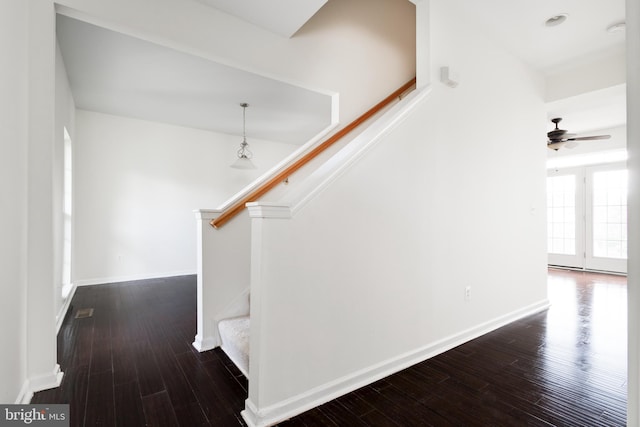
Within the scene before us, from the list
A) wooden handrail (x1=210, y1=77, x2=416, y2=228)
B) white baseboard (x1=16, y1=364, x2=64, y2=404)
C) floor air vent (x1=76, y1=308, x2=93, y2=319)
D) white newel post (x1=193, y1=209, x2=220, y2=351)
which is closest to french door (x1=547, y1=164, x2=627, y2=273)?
wooden handrail (x1=210, y1=77, x2=416, y2=228)

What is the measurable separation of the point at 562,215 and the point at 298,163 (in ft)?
22.7

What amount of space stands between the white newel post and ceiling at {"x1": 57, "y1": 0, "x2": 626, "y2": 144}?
1.89 metres

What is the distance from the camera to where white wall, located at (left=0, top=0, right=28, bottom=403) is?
142cm

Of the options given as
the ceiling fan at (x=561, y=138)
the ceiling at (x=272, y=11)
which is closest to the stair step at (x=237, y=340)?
the ceiling at (x=272, y=11)

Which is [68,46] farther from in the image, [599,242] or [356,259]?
[599,242]

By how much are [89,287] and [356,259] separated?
4.71 m

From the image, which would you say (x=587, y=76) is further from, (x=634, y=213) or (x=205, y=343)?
(x=205, y=343)

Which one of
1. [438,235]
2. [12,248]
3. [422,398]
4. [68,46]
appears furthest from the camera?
[68,46]

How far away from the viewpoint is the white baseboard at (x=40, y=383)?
1.74 m

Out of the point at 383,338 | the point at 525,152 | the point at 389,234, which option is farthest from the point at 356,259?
the point at 525,152

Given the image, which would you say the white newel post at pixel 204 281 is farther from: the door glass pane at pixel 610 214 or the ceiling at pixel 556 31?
the door glass pane at pixel 610 214

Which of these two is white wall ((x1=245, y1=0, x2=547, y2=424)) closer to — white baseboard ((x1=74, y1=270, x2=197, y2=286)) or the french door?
the french door

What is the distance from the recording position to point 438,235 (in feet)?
7.78

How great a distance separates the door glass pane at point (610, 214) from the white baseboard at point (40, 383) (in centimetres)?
843
